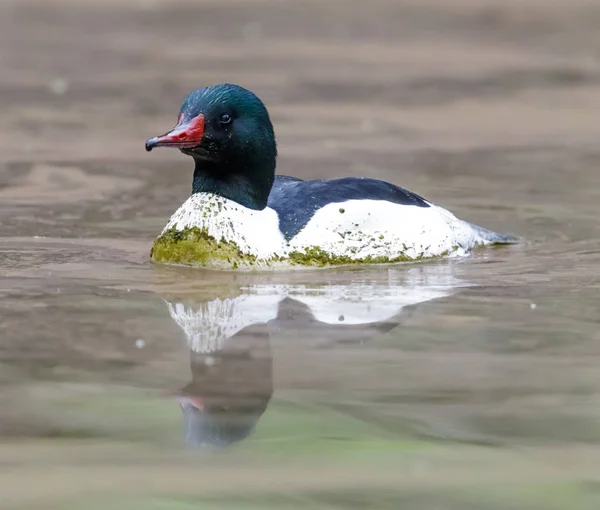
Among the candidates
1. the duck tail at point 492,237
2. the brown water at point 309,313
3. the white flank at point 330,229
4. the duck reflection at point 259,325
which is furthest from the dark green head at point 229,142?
the duck tail at point 492,237

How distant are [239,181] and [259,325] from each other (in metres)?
1.81

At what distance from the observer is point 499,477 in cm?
585

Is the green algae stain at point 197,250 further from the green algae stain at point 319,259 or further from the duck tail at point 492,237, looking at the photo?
the duck tail at point 492,237

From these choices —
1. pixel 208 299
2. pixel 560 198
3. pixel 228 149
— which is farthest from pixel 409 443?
pixel 560 198

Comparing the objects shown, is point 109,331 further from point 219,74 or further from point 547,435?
point 219,74

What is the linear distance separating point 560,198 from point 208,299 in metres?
4.00

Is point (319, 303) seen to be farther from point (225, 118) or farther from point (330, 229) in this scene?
point (225, 118)

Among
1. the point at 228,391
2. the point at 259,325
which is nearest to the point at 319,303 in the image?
the point at 259,325

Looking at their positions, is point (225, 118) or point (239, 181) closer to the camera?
point (225, 118)

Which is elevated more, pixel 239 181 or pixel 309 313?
pixel 239 181

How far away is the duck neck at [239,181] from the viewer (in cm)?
977

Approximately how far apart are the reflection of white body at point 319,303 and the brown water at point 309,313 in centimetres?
3

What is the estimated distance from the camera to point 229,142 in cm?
963

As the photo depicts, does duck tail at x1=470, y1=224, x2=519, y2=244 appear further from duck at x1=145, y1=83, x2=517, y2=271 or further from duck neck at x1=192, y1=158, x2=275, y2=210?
duck neck at x1=192, y1=158, x2=275, y2=210
